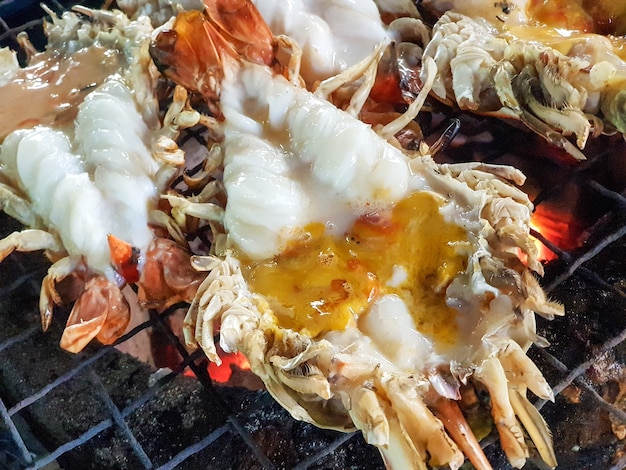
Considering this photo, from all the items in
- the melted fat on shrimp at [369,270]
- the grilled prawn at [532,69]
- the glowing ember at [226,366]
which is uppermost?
the grilled prawn at [532,69]

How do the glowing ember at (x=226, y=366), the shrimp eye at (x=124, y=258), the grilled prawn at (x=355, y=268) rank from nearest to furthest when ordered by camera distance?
1. the grilled prawn at (x=355, y=268)
2. the shrimp eye at (x=124, y=258)
3. the glowing ember at (x=226, y=366)

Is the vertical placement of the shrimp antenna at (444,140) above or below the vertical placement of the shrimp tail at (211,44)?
below

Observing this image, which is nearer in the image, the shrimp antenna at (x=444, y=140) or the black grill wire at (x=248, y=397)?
the black grill wire at (x=248, y=397)

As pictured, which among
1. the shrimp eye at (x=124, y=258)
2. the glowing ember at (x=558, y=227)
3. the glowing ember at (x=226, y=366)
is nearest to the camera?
the shrimp eye at (x=124, y=258)

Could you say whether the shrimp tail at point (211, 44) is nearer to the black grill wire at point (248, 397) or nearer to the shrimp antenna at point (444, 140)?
the shrimp antenna at point (444, 140)

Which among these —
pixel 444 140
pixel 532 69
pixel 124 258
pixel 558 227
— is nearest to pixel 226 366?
pixel 124 258

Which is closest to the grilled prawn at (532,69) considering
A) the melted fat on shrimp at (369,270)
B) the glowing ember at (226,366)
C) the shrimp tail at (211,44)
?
the melted fat on shrimp at (369,270)

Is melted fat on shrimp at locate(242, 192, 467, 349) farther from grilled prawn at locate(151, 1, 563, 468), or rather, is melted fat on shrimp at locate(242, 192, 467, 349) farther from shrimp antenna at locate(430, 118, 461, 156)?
shrimp antenna at locate(430, 118, 461, 156)

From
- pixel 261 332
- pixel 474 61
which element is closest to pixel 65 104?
pixel 261 332
